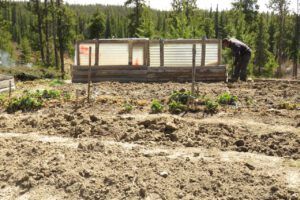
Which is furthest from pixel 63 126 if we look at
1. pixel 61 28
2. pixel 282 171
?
pixel 61 28

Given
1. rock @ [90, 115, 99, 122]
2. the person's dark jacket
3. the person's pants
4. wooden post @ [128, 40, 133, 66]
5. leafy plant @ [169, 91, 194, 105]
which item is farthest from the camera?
wooden post @ [128, 40, 133, 66]

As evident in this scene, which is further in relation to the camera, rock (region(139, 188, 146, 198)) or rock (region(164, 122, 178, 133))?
rock (region(164, 122, 178, 133))

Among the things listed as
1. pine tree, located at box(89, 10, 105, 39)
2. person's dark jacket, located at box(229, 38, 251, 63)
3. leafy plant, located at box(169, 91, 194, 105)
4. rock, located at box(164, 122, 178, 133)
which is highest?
pine tree, located at box(89, 10, 105, 39)

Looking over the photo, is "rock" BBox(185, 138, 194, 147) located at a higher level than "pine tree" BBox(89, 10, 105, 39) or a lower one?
lower

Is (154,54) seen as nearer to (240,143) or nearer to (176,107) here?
(176,107)

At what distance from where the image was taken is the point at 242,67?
15.3 m

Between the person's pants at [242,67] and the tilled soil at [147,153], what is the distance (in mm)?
4608

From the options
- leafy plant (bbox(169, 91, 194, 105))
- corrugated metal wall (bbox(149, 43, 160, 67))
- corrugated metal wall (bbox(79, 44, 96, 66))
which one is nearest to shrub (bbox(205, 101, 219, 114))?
leafy plant (bbox(169, 91, 194, 105))

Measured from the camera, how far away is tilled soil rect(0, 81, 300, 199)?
20.5 feet

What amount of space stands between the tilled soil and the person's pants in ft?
15.1

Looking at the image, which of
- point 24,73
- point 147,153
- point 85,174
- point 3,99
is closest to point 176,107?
point 147,153

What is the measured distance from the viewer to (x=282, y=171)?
6.56 m

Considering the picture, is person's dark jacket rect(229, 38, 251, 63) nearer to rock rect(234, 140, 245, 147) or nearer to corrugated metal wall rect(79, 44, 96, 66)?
corrugated metal wall rect(79, 44, 96, 66)

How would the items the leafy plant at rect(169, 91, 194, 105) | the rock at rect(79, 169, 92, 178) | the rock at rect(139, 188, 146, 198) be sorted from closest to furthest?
the rock at rect(139, 188, 146, 198)
the rock at rect(79, 169, 92, 178)
the leafy plant at rect(169, 91, 194, 105)
